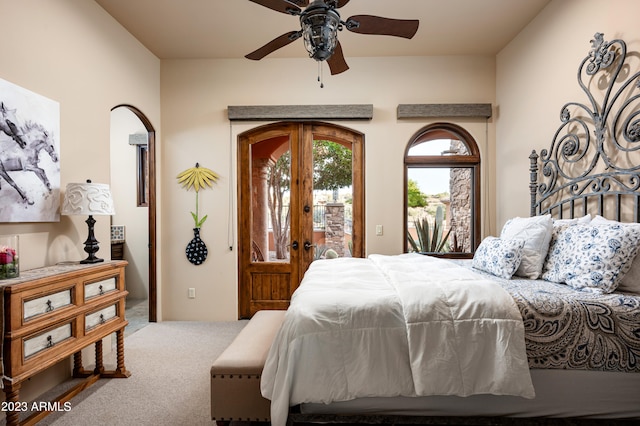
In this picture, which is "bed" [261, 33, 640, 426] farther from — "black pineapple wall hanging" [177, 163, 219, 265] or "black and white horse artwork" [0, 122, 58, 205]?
"black pineapple wall hanging" [177, 163, 219, 265]

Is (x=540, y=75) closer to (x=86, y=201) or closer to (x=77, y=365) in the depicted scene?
(x=86, y=201)

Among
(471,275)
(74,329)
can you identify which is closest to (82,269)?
(74,329)

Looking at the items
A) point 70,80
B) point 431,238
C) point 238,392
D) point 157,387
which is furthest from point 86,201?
point 431,238

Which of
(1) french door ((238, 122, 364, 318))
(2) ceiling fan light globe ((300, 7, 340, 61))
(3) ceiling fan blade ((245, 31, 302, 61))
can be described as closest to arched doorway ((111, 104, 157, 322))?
(1) french door ((238, 122, 364, 318))

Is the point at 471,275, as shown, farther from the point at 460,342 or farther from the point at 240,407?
the point at 240,407

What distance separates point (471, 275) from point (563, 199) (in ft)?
4.61

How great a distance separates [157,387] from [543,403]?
2.38 meters

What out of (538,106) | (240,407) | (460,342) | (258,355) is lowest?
(240,407)

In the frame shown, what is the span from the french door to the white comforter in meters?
2.38

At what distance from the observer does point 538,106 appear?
10.4ft

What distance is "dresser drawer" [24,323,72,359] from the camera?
1.80m

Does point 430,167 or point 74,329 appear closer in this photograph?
point 74,329

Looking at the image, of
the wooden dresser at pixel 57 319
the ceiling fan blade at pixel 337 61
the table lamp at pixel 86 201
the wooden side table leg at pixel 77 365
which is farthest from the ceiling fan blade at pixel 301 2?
the wooden side table leg at pixel 77 365

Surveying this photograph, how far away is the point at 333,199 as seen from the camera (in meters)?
4.07
